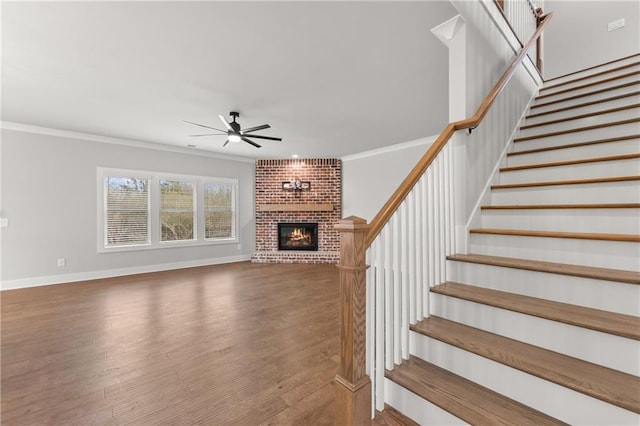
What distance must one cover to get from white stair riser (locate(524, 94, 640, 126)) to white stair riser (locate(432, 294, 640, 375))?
2443 mm

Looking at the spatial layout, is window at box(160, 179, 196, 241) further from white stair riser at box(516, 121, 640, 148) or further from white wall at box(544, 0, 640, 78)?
white wall at box(544, 0, 640, 78)

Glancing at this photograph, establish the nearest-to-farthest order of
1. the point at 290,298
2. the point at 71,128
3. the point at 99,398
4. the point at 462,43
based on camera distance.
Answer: the point at 99,398
the point at 462,43
the point at 290,298
the point at 71,128

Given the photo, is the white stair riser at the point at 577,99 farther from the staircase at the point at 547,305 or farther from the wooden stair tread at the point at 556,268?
the wooden stair tread at the point at 556,268

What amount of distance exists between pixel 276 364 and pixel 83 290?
12.8ft

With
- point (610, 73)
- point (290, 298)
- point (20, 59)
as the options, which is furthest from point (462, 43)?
point (20, 59)

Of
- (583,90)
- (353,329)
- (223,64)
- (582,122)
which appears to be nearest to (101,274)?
(223,64)

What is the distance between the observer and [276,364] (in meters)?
2.07

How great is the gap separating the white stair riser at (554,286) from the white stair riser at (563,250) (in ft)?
0.82

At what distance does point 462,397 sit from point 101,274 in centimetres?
597

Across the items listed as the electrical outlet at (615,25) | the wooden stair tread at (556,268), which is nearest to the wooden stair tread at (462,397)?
the wooden stair tread at (556,268)

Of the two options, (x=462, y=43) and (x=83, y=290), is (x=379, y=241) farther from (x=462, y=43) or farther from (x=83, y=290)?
(x=83, y=290)

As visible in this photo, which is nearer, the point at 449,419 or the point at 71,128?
the point at 449,419

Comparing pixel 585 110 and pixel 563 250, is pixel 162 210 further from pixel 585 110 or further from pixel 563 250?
pixel 585 110

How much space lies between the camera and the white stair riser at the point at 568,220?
1.59m
